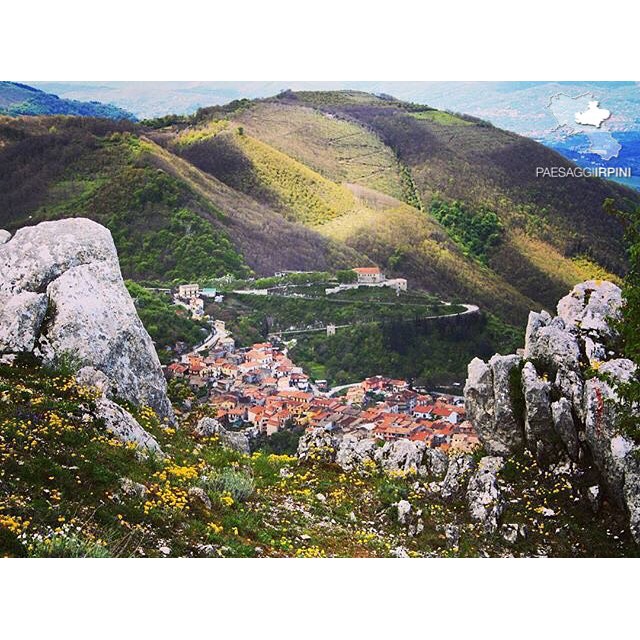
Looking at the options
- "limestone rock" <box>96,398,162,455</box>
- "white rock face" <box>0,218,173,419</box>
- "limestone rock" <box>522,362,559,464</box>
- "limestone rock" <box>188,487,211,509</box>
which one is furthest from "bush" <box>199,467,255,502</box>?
"limestone rock" <box>522,362,559,464</box>

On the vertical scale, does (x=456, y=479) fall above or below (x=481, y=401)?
below

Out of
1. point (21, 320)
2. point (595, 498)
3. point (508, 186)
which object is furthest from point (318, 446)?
point (508, 186)

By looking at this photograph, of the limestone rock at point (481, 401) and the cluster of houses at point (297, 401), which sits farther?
the cluster of houses at point (297, 401)

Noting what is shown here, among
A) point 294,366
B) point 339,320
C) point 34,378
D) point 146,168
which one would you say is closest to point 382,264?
point 339,320

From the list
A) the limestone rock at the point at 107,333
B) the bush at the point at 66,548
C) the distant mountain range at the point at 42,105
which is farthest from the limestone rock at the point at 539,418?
the distant mountain range at the point at 42,105

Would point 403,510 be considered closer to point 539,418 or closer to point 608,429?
point 539,418

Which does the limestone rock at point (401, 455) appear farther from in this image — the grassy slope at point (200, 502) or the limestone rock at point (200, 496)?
the limestone rock at point (200, 496)
